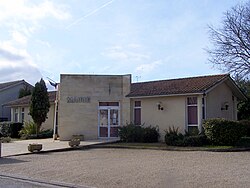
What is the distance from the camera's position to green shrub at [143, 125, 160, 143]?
82.6 feet

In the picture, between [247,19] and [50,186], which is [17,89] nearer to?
[247,19]

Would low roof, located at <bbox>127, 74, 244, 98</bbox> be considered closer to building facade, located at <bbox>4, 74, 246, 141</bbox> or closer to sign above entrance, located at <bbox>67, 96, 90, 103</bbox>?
building facade, located at <bbox>4, 74, 246, 141</bbox>

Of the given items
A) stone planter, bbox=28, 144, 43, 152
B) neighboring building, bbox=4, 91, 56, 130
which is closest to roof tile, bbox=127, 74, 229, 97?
stone planter, bbox=28, 144, 43, 152

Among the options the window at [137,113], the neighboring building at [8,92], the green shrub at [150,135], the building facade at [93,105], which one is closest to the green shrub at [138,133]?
the green shrub at [150,135]

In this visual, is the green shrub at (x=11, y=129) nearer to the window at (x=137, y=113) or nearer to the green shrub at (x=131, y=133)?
the window at (x=137, y=113)

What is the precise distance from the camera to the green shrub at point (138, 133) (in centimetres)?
2523

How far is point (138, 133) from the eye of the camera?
83.3 feet

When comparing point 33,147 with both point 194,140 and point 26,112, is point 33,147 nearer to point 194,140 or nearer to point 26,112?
point 194,140

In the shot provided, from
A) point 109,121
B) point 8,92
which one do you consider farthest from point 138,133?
point 8,92

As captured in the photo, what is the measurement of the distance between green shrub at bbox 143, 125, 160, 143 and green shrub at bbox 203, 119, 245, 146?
4.84 metres

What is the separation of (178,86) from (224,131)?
5886mm

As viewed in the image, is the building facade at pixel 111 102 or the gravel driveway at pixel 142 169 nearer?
the gravel driveway at pixel 142 169

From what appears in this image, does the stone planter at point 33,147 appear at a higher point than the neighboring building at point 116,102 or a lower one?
lower

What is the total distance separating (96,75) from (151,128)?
6161 millimetres
